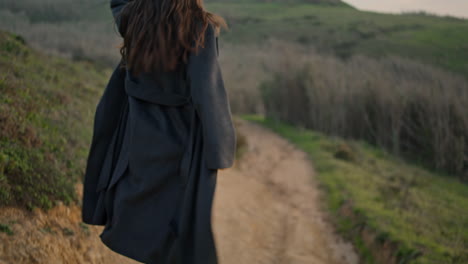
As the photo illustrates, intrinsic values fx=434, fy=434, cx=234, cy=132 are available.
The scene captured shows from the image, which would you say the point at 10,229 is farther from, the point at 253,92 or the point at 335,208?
the point at 253,92

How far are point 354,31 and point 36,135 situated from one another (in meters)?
30.6

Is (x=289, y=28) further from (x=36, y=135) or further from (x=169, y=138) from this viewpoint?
(x=169, y=138)

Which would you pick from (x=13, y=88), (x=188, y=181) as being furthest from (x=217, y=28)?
(x=13, y=88)

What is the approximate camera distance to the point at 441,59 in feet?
61.4

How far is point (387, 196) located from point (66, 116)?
4973 millimetres

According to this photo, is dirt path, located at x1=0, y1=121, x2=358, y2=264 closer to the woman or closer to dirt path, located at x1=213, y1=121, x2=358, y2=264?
dirt path, located at x1=213, y1=121, x2=358, y2=264

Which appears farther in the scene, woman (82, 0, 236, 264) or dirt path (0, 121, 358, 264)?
dirt path (0, 121, 358, 264)

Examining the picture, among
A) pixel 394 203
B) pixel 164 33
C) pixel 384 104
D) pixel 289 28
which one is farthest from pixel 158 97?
pixel 289 28

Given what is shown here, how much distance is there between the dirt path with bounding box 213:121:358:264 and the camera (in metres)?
4.82

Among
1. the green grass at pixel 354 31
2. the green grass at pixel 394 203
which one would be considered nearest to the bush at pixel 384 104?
the green grass at pixel 394 203

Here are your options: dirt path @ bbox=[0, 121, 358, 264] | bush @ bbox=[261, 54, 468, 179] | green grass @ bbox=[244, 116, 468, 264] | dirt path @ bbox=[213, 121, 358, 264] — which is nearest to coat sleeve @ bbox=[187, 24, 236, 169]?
dirt path @ bbox=[0, 121, 358, 264]

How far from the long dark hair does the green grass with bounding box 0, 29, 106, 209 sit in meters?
1.69

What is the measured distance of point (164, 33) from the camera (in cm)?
224

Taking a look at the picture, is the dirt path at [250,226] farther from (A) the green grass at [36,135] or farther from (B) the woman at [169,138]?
(B) the woman at [169,138]
